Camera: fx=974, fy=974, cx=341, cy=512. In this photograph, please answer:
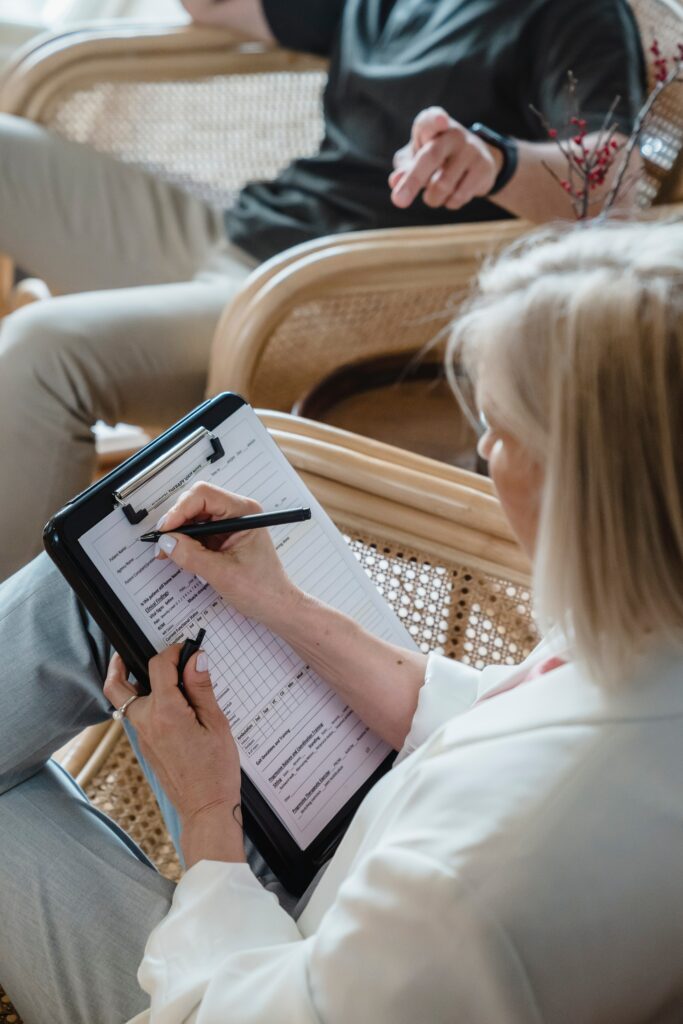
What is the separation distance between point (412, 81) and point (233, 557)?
0.90m

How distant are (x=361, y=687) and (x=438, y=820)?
0.93 feet

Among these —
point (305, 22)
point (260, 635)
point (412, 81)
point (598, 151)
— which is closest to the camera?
point (260, 635)

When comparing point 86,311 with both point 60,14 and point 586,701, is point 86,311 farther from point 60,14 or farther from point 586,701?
point 60,14

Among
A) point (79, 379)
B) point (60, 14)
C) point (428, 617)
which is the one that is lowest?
point (428, 617)

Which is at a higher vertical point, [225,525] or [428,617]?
[225,525]

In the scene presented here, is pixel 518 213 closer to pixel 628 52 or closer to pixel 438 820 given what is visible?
pixel 628 52

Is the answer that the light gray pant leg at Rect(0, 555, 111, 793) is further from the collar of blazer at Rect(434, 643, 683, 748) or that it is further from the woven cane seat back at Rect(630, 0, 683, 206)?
the woven cane seat back at Rect(630, 0, 683, 206)

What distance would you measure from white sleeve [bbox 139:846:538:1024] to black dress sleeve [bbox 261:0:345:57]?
1.35m

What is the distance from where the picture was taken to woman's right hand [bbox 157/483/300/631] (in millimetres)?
709

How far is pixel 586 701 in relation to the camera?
→ 0.51 meters

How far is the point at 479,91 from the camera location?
1.31 meters

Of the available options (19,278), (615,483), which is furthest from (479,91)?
(19,278)

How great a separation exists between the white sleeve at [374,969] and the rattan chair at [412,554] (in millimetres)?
371

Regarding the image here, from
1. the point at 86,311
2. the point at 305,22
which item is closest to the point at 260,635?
the point at 86,311
